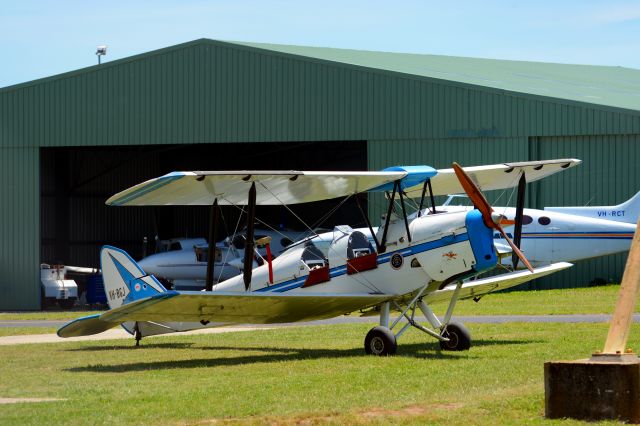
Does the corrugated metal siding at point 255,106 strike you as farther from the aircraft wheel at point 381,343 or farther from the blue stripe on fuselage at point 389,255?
the aircraft wheel at point 381,343

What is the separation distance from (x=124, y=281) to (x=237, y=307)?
3.24 metres

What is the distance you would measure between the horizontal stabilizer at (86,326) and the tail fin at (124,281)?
81 cm

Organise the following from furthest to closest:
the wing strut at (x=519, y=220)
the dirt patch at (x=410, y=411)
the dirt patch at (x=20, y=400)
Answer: the wing strut at (x=519, y=220) < the dirt patch at (x=20, y=400) < the dirt patch at (x=410, y=411)

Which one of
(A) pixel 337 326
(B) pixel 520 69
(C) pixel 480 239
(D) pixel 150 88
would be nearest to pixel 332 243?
(C) pixel 480 239

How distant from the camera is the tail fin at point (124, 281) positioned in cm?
1928

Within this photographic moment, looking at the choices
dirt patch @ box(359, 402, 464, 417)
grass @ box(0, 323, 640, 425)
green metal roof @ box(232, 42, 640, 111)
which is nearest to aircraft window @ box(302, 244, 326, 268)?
grass @ box(0, 323, 640, 425)

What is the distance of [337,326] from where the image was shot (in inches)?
968

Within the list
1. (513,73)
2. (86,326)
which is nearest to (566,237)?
(513,73)

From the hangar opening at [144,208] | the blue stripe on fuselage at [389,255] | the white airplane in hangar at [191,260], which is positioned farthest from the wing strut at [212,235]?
the hangar opening at [144,208]

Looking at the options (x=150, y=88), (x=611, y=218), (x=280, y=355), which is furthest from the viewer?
(x=150, y=88)

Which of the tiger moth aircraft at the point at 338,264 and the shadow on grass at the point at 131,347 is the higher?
the tiger moth aircraft at the point at 338,264

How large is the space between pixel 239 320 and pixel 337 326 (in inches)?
277

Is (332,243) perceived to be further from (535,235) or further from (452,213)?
(535,235)

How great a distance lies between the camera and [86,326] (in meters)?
18.6
